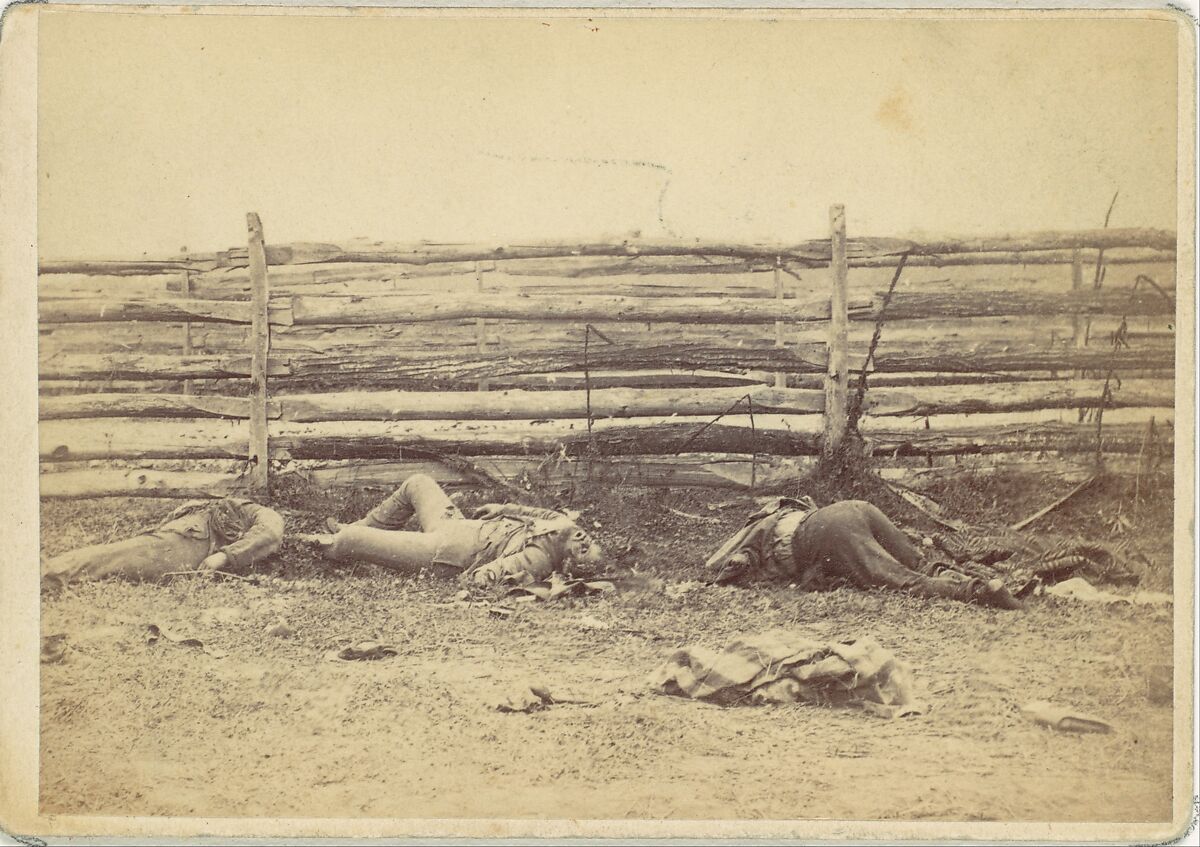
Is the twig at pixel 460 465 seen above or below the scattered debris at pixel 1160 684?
above

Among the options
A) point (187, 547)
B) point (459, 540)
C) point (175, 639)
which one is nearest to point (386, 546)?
point (459, 540)

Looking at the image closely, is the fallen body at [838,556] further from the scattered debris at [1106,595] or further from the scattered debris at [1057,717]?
the scattered debris at [1057,717]

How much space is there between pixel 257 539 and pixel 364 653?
2.16 ft

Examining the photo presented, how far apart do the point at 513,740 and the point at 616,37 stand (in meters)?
2.82

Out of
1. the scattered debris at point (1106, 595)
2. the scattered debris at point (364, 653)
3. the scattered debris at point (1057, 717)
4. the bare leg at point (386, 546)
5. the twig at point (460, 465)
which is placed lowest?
the scattered debris at point (1057, 717)

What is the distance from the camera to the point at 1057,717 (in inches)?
140

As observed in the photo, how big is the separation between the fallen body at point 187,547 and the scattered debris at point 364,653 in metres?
0.52

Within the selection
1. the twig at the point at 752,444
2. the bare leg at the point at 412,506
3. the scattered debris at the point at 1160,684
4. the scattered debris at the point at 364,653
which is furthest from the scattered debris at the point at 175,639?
the scattered debris at the point at 1160,684

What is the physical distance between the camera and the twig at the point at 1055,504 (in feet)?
12.1

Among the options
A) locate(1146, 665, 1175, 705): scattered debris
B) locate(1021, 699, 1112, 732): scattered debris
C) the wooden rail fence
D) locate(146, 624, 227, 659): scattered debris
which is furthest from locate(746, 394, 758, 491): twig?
locate(146, 624, 227, 659): scattered debris

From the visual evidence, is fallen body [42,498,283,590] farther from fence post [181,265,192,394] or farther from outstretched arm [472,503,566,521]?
outstretched arm [472,503,566,521]

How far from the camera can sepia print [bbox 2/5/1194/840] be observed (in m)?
3.56

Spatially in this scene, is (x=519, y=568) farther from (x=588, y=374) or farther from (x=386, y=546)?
(x=588, y=374)

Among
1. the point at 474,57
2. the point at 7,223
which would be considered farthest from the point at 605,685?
the point at 7,223
